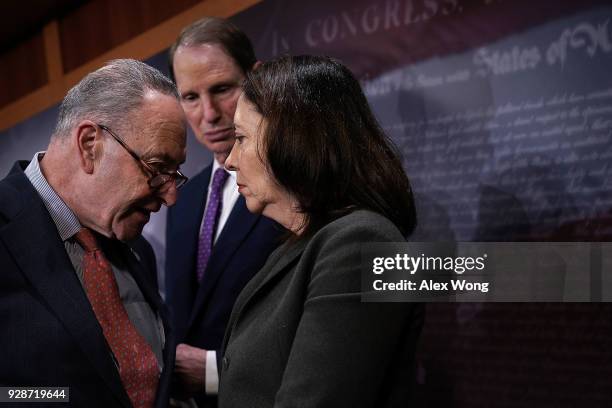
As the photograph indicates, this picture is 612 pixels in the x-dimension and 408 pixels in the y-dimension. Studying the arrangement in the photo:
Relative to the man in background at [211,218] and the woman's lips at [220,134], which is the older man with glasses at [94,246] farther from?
the woman's lips at [220,134]

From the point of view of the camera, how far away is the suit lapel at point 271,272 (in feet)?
4.42

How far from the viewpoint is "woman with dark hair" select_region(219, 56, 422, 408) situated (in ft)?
Result: 3.87

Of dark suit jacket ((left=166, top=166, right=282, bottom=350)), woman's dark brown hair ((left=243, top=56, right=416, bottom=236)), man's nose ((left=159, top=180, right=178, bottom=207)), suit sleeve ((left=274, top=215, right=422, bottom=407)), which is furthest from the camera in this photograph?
dark suit jacket ((left=166, top=166, right=282, bottom=350))

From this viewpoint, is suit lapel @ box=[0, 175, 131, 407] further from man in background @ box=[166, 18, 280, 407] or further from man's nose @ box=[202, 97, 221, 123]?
man's nose @ box=[202, 97, 221, 123]

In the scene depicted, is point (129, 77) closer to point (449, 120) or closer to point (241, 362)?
point (241, 362)

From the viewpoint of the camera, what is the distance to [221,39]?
2.19m

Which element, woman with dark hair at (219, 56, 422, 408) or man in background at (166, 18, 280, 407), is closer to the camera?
woman with dark hair at (219, 56, 422, 408)

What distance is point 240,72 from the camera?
219 centimetres

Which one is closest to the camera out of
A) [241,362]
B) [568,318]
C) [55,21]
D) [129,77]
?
[241,362]

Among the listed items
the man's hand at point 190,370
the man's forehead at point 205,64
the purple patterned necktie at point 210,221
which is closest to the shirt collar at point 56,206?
the man's hand at point 190,370

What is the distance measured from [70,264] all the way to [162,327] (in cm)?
32

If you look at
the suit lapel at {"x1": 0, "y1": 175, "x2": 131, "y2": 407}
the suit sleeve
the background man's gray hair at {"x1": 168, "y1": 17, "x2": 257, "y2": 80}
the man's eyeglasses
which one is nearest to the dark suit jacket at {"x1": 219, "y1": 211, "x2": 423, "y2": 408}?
the suit sleeve

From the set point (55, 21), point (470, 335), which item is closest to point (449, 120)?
point (470, 335)

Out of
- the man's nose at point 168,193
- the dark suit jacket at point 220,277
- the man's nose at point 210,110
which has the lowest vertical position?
the dark suit jacket at point 220,277
